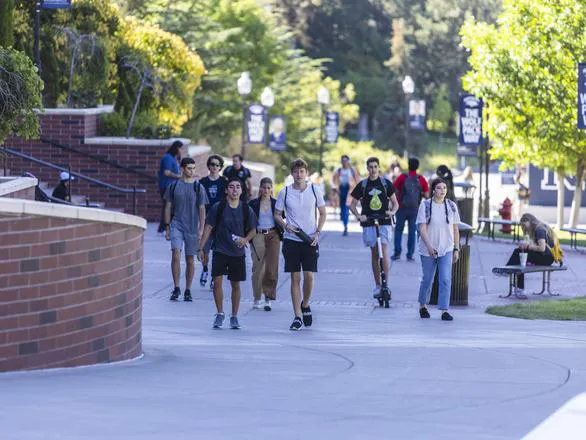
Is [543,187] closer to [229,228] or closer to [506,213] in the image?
[506,213]

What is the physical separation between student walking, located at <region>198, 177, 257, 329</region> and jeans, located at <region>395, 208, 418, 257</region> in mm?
8640

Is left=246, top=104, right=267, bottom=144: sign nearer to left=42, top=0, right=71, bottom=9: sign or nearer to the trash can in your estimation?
left=42, top=0, right=71, bottom=9: sign

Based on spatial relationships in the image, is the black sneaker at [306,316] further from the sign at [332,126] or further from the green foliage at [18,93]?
the sign at [332,126]

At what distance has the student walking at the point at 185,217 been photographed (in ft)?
57.4

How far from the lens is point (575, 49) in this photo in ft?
115

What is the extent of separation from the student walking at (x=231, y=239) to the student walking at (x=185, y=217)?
257 cm

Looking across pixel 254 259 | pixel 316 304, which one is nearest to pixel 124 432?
pixel 254 259

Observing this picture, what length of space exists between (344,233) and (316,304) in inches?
471

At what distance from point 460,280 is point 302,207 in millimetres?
3907

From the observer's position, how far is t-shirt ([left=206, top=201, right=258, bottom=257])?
14.8 metres

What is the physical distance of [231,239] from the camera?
1476 cm

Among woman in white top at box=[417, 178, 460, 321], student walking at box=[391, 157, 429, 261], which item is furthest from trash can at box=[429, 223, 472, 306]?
student walking at box=[391, 157, 429, 261]

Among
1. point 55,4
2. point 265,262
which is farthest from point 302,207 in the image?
point 55,4

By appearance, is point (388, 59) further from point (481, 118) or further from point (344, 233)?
point (344, 233)
